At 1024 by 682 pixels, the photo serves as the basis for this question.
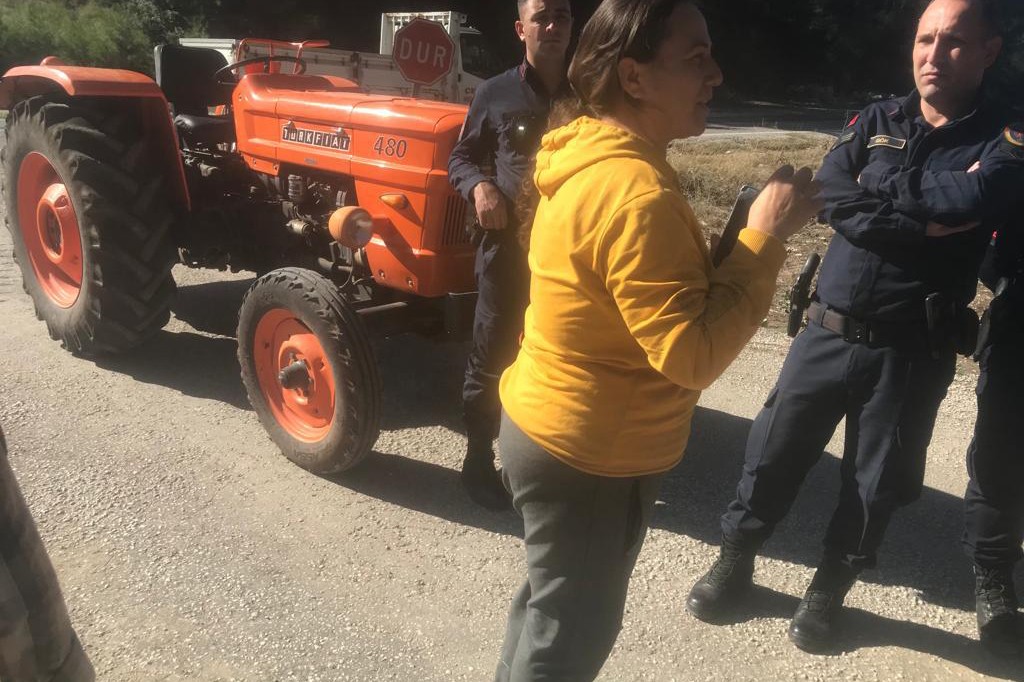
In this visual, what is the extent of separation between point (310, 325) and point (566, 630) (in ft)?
6.14

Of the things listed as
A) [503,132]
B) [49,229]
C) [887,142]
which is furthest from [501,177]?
[49,229]

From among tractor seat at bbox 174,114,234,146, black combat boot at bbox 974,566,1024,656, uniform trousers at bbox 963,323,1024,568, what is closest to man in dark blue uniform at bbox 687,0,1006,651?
uniform trousers at bbox 963,323,1024,568

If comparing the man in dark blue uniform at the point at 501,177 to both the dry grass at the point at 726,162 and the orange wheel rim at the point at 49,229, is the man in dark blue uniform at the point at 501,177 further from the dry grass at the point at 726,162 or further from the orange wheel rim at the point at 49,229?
the dry grass at the point at 726,162

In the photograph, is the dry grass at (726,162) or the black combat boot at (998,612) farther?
the dry grass at (726,162)

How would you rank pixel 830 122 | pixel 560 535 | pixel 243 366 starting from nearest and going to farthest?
pixel 560 535 < pixel 243 366 < pixel 830 122

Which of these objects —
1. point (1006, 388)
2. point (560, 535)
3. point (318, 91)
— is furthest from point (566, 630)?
point (318, 91)

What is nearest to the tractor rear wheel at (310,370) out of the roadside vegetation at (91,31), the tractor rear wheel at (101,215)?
the tractor rear wheel at (101,215)

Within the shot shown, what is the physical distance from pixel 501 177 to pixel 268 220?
1.71m

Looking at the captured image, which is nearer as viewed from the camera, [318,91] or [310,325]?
[310,325]

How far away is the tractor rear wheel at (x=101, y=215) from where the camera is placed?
3.90 m

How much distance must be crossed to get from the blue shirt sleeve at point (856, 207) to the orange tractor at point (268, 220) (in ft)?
4.89

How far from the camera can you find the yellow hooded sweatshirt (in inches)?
54.0

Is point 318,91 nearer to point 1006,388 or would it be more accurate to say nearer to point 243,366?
point 243,366

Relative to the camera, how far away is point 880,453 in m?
2.38
